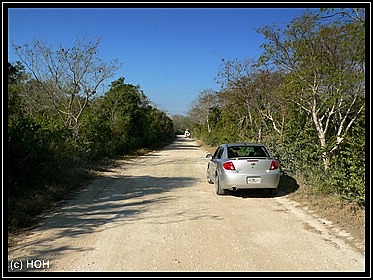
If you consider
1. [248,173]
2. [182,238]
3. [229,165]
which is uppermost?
[229,165]

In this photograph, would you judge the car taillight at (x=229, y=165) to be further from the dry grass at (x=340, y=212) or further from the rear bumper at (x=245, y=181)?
the dry grass at (x=340, y=212)

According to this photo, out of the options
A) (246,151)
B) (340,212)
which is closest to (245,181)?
(246,151)

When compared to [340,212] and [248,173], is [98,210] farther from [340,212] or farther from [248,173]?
[340,212]

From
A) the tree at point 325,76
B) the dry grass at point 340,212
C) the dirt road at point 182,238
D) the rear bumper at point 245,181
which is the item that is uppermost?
the tree at point 325,76

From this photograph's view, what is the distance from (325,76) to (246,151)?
2975 millimetres

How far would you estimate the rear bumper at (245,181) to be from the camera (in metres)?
8.88

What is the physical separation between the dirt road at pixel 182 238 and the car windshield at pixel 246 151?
1.25 metres

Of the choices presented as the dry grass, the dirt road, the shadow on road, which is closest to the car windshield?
the dirt road

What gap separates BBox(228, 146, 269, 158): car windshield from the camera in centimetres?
964

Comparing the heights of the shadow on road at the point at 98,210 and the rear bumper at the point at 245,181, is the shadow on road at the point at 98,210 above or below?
below

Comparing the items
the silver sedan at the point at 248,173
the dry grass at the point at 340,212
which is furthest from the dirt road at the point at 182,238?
the silver sedan at the point at 248,173

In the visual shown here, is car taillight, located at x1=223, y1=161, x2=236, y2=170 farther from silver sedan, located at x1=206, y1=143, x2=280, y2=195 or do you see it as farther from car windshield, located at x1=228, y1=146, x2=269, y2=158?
car windshield, located at x1=228, y1=146, x2=269, y2=158

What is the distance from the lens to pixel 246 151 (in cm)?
1016

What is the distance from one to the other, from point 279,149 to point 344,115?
110 inches
